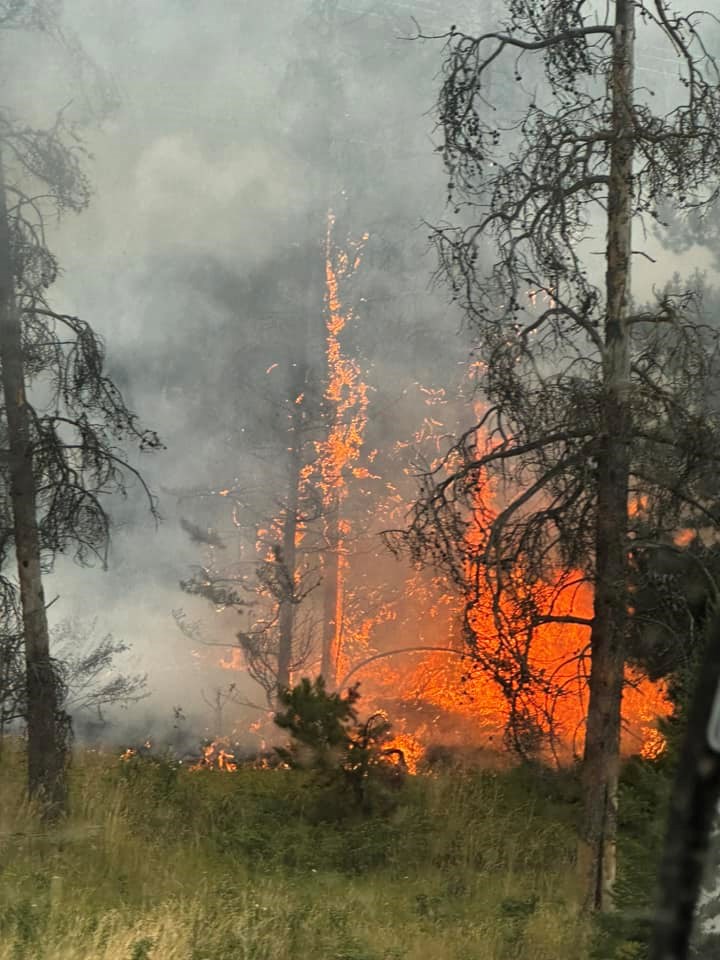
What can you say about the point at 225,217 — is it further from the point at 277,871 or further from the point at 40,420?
the point at 277,871

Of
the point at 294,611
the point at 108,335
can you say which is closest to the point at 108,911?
the point at 294,611

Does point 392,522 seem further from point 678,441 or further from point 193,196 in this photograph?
point 678,441

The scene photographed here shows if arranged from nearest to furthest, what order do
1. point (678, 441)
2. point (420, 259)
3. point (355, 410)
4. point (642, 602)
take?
1. point (678, 441)
2. point (642, 602)
3. point (355, 410)
4. point (420, 259)

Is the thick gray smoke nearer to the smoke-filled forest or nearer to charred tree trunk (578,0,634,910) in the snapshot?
the smoke-filled forest

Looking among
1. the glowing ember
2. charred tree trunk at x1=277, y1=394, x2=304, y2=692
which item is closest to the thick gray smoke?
the glowing ember

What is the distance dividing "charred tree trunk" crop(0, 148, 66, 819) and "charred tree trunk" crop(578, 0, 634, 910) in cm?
511

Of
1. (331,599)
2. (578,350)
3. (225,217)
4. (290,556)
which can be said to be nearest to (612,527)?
(578,350)

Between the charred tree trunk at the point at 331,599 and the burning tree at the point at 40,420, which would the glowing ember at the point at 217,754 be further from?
the burning tree at the point at 40,420

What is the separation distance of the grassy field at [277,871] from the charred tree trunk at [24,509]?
1077mm

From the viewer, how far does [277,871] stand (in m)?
10.4

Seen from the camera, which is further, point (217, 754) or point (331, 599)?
point (331, 599)

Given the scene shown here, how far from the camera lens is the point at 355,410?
2597 centimetres

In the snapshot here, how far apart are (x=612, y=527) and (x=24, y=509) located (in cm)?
560

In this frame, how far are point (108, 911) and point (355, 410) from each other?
18918 millimetres
